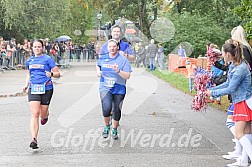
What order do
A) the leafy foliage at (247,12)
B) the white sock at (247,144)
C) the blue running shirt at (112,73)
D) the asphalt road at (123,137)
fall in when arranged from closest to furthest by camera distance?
the white sock at (247,144) → the asphalt road at (123,137) → the blue running shirt at (112,73) → the leafy foliage at (247,12)

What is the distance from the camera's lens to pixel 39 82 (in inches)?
368

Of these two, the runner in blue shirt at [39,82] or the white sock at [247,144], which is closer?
the white sock at [247,144]

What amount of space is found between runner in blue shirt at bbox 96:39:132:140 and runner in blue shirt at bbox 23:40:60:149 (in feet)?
3.02

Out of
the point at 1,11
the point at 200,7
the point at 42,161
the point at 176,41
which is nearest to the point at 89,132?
the point at 42,161

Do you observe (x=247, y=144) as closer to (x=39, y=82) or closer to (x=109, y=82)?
(x=109, y=82)

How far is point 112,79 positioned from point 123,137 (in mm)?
1161

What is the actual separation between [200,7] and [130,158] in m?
45.6

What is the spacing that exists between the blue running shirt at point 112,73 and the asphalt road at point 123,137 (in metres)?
0.92

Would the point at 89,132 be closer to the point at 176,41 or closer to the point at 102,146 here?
the point at 102,146

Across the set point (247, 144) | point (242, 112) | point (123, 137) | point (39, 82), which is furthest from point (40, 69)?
point (247, 144)

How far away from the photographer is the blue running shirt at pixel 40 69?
9359 mm

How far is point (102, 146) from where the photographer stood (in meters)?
9.38

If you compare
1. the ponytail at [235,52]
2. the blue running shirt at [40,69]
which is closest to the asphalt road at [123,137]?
the blue running shirt at [40,69]

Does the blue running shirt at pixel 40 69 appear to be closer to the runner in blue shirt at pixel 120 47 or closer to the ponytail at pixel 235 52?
the runner in blue shirt at pixel 120 47
